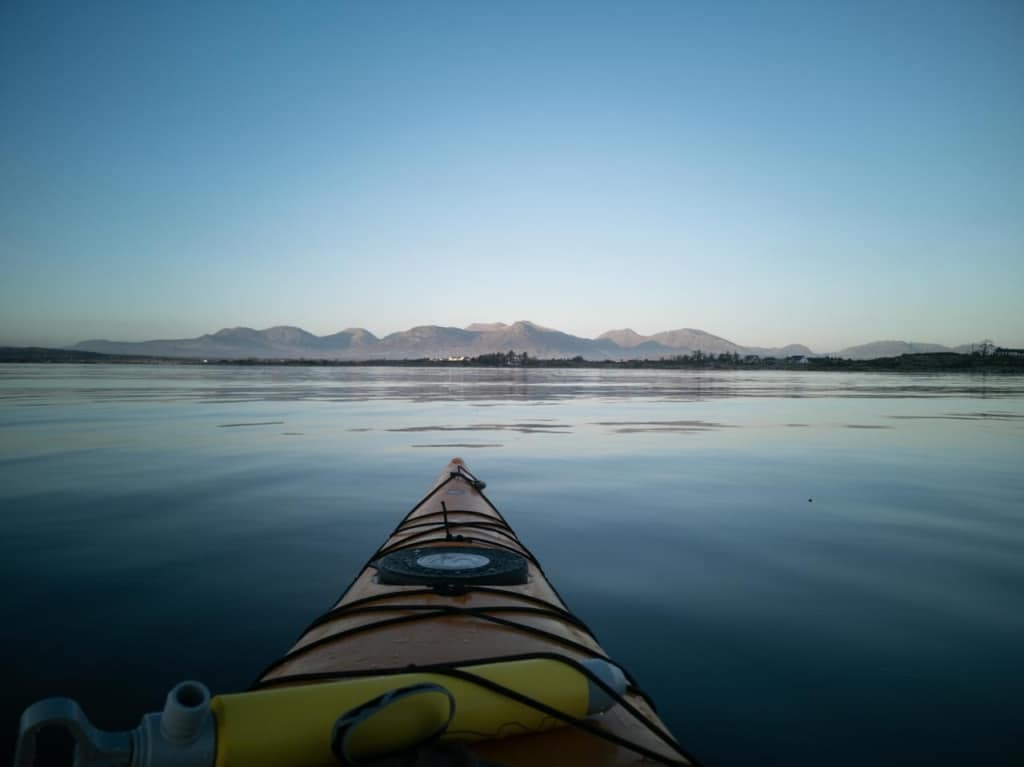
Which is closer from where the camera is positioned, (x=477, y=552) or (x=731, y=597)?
(x=477, y=552)

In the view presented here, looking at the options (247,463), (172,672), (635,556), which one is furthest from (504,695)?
(247,463)

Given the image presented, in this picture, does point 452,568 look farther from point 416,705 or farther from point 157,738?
point 157,738

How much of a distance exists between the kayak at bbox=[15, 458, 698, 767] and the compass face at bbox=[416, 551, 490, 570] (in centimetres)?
26

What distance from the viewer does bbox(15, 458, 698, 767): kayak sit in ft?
5.16

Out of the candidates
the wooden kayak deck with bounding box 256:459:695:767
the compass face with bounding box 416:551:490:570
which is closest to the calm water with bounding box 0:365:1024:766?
the wooden kayak deck with bounding box 256:459:695:767

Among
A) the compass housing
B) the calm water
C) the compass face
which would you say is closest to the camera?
the compass housing

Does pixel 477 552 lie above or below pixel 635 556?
above

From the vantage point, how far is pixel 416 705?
1.68 m

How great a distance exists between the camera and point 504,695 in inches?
75.5

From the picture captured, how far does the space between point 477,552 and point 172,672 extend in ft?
7.06

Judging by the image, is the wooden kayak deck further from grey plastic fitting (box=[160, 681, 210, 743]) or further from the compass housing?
grey plastic fitting (box=[160, 681, 210, 743])

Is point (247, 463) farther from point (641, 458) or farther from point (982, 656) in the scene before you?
point (982, 656)

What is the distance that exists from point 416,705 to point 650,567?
4.81m

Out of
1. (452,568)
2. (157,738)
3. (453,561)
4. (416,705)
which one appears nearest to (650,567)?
(453,561)
